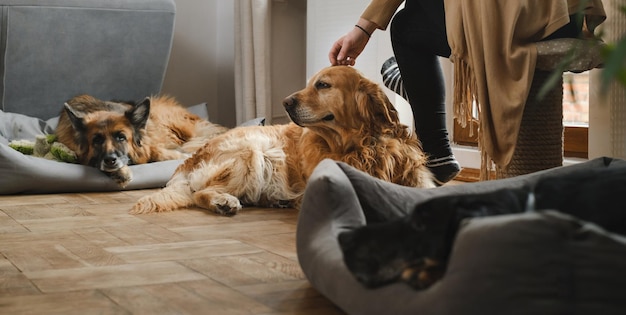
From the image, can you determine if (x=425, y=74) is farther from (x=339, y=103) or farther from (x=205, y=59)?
(x=205, y=59)

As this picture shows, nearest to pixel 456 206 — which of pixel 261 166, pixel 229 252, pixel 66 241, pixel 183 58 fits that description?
pixel 229 252

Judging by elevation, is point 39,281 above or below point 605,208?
below

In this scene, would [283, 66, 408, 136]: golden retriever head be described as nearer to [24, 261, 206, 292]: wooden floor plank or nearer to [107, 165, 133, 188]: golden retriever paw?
[24, 261, 206, 292]: wooden floor plank

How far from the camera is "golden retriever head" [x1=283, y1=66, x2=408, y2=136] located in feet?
8.19

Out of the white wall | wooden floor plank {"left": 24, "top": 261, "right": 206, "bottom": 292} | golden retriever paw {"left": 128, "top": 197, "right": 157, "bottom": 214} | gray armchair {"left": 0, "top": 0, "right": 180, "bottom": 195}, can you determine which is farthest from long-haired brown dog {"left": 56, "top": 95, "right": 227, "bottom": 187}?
wooden floor plank {"left": 24, "top": 261, "right": 206, "bottom": 292}

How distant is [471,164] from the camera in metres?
3.61

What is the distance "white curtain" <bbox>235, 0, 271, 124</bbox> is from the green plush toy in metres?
1.35

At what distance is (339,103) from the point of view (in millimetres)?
2502

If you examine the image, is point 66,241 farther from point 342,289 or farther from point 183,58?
point 183,58

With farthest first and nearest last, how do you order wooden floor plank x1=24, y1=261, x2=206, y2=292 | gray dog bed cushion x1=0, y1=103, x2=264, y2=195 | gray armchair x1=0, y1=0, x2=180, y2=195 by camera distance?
gray armchair x1=0, y1=0, x2=180, y2=195, gray dog bed cushion x1=0, y1=103, x2=264, y2=195, wooden floor plank x1=24, y1=261, x2=206, y2=292

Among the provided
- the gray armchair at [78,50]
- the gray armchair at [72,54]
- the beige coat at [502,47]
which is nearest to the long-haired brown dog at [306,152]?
the beige coat at [502,47]

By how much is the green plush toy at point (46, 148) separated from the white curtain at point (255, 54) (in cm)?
135

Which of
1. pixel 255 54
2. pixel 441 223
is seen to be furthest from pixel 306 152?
pixel 255 54

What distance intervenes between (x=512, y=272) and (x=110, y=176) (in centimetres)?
254
